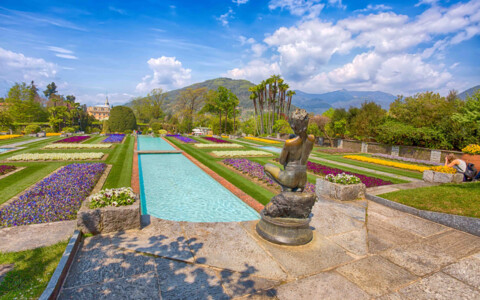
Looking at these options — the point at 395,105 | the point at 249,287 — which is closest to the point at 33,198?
the point at 249,287

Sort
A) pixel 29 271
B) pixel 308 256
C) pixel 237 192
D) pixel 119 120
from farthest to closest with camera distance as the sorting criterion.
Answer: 1. pixel 119 120
2. pixel 237 192
3. pixel 308 256
4. pixel 29 271

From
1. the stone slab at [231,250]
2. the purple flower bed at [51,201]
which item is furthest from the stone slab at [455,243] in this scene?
the purple flower bed at [51,201]

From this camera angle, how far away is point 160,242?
182 inches

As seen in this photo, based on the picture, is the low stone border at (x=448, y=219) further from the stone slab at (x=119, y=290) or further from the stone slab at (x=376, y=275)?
the stone slab at (x=119, y=290)

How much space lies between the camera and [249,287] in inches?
135

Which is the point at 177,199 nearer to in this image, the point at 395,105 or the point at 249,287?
the point at 249,287

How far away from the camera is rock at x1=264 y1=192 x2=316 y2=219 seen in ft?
15.3

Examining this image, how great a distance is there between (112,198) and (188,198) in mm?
4218

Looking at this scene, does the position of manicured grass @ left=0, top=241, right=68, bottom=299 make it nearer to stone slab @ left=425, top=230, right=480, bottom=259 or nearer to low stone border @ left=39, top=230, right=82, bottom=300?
low stone border @ left=39, top=230, right=82, bottom=300

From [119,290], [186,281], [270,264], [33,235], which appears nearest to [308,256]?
[270,264]

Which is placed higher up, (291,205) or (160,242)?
(291,205)

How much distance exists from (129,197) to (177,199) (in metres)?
3.82

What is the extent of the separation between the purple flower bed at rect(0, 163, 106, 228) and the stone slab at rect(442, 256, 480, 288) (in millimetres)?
8316

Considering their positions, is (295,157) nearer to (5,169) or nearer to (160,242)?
(160,242)
